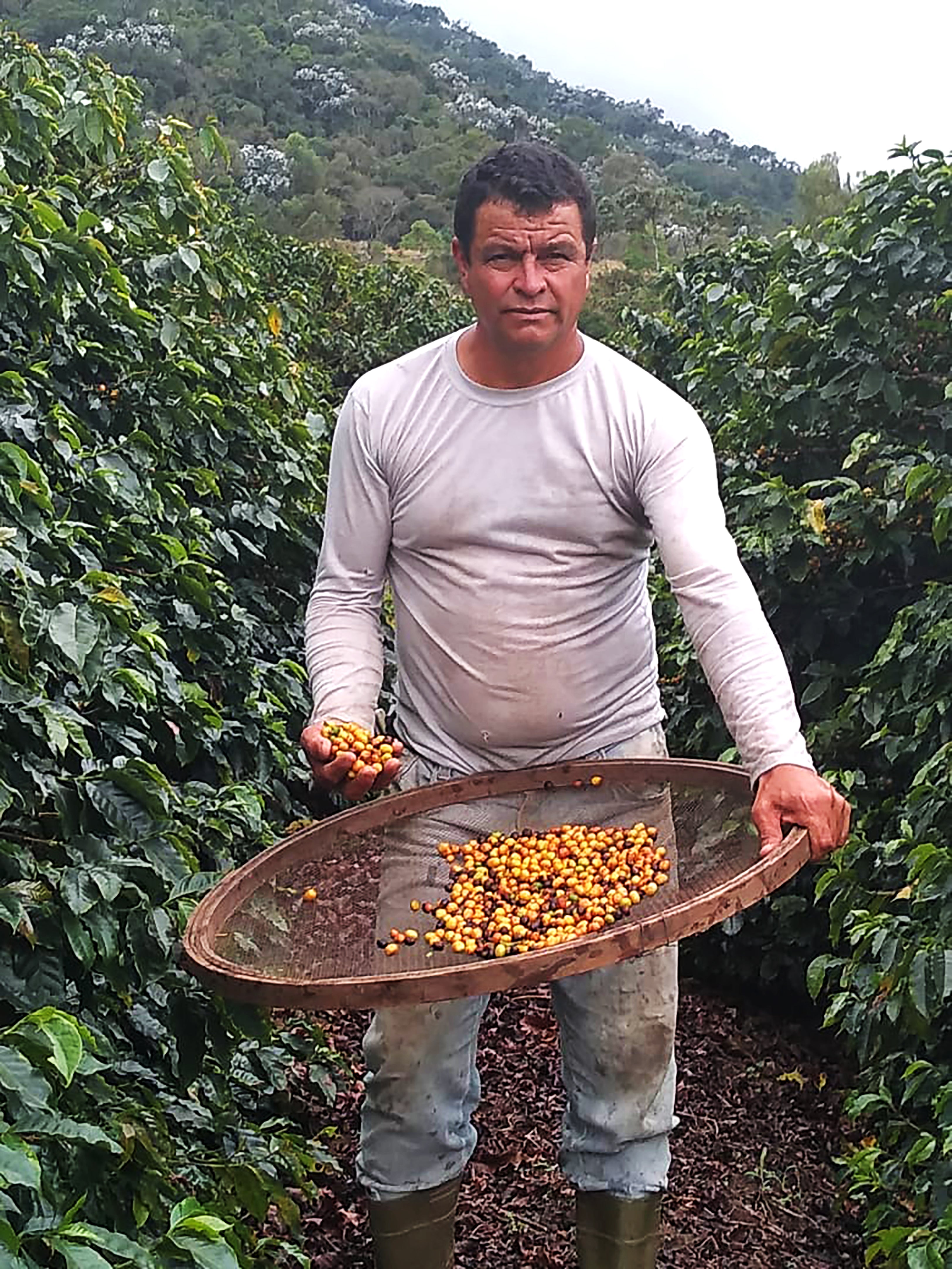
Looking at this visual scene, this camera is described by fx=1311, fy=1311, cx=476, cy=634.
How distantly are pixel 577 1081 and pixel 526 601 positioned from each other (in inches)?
31.6

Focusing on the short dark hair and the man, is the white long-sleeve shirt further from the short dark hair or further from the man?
the short dark hair

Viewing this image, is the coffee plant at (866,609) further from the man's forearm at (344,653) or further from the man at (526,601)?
the man's forearm at (344,653)

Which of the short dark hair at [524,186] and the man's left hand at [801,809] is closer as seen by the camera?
the man's left hand at [801,809]

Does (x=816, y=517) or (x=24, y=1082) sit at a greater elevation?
(x=816, y=517)

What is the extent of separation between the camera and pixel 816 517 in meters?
3.71

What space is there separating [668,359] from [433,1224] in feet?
16.9

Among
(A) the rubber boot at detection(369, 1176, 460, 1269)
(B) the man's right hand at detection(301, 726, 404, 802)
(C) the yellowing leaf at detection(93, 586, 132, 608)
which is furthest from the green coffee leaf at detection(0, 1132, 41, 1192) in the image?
(A) the rubber boot at detection(369, 1176, 460, 1269)

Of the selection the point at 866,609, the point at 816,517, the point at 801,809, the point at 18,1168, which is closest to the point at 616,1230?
the point at 801,809

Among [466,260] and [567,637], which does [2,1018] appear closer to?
[567,637]

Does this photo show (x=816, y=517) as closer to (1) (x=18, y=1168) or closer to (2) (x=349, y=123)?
(1) (x=18, y=1168)

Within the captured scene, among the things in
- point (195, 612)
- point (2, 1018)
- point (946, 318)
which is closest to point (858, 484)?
point (946, 318)

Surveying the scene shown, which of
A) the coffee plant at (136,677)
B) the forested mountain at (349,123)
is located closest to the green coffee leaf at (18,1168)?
the coffee plant at (136,677)

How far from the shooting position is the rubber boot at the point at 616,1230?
215 cm

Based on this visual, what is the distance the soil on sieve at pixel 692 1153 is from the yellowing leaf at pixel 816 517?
1.47m
